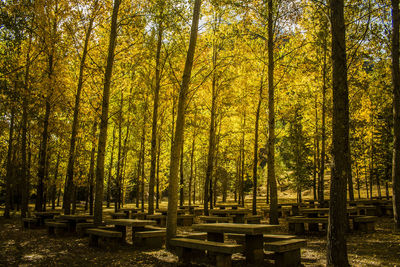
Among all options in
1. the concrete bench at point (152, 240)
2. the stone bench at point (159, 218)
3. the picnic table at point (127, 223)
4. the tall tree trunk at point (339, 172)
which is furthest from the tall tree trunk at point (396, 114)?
the stone bench at point (159, 218)

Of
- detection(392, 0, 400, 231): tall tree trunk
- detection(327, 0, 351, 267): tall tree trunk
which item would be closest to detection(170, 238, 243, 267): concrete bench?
detection(327, 0, 351, 267): tall tree trunk

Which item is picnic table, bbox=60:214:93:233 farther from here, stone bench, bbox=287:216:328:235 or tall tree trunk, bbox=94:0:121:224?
stone bench, bbox=287:216:328:235

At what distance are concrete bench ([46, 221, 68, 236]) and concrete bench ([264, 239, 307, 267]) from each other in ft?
22.4

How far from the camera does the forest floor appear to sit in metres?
5.66

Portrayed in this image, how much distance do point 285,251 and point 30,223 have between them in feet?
33.4

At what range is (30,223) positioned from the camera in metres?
11.2

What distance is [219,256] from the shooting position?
193 inches

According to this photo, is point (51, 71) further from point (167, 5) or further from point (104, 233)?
point (104, 233)

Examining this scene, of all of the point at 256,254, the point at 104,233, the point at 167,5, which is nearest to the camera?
the point at 256,254

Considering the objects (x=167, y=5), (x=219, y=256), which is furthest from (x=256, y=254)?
(x=167, y=5)

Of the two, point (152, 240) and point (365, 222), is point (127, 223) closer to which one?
point (152, 240)

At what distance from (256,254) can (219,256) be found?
0.93m

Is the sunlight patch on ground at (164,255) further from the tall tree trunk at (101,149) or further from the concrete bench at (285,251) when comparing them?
the tall tree trunk at (101,149)

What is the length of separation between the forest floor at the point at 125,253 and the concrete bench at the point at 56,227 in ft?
1.64
